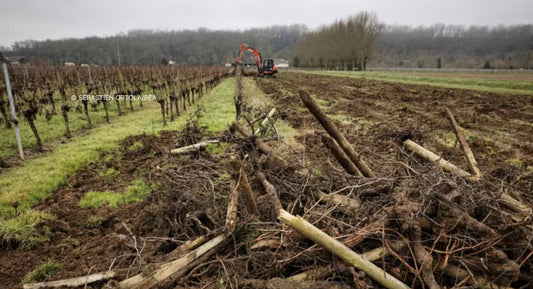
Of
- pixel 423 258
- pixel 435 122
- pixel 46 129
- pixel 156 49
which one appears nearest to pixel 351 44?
pixel 435 122

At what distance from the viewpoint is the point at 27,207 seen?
461cm

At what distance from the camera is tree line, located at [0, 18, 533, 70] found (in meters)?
54.4

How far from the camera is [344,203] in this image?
9.67ft

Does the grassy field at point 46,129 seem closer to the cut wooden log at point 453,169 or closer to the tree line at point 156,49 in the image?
the cut wooden log at point 453,169

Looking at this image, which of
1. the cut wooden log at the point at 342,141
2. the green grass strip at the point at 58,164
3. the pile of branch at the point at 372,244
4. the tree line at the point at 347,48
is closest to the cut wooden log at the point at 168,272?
the pile of branch at the point at 372,244

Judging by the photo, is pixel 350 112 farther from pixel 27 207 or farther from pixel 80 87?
pixel 80 87

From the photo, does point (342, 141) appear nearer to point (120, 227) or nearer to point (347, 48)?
point (120, 227)

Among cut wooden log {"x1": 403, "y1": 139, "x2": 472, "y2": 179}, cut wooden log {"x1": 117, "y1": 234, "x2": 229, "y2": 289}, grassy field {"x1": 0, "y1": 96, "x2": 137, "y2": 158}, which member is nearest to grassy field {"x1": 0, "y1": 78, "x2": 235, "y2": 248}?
grassy field {"x1": 0, "y1": 96, "x2": 137, "y2": 158}

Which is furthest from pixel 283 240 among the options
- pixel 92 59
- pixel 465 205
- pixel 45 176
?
pixel 92 59

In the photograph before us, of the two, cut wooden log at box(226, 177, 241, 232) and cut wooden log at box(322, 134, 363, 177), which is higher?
cut wooden log at box(322, 134, 363, 177)

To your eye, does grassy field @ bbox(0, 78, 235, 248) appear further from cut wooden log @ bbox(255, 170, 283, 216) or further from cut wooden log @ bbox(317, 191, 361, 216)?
cut wooden log @ bbox(317, 191, 361, 216)

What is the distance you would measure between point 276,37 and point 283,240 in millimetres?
183565

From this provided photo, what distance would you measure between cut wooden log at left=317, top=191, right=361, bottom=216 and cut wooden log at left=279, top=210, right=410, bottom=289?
634 mm

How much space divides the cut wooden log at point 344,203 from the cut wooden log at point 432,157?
1.38 metres
